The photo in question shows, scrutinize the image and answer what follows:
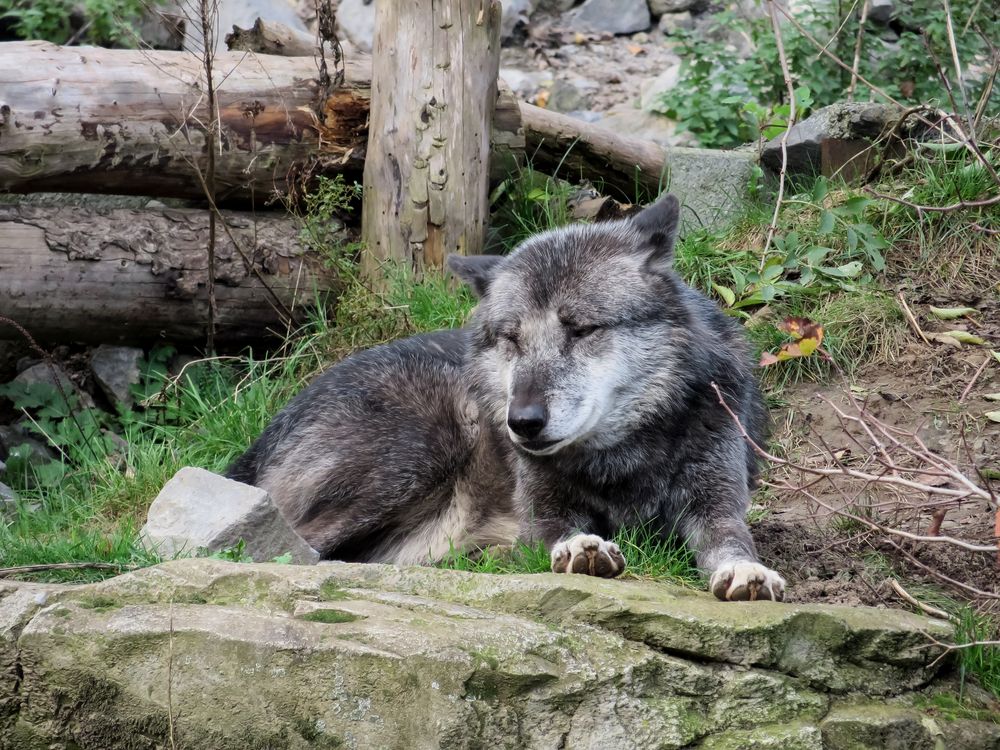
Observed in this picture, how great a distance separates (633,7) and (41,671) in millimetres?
11298

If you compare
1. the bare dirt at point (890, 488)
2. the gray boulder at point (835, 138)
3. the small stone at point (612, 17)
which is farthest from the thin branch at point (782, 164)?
the small stone at point (612, 17)

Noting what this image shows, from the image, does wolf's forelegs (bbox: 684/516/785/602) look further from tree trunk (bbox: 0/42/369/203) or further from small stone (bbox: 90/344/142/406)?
small stone (bbox: 90/344/142/406)

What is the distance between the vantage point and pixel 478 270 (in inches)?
185

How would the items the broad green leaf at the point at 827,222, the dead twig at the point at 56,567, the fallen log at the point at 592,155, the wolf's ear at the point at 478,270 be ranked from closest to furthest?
1. the dead twig at the point at 56,567
2. the wolf's ear at the point at 478,270
3. the broad green leaf at the point at 827,222
4. the fallen log at the point at 592,155

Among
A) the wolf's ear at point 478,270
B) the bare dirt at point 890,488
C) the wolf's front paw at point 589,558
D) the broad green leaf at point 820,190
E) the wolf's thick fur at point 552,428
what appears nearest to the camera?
the wolf's front paw at point 589,558

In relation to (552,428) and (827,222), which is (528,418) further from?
(827,222)

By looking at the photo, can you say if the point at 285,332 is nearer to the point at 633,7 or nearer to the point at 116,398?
the point at 116,398

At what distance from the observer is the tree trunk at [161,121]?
6129 mm

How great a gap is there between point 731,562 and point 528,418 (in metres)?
0.82

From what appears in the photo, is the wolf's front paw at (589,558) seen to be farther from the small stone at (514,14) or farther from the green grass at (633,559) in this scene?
the small stone at (514,14)

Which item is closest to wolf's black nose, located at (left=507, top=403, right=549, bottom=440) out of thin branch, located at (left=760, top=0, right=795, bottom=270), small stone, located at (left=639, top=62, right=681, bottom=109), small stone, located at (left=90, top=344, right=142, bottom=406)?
thin branch, located at (left=760, top=0, right=795, bottom=270)

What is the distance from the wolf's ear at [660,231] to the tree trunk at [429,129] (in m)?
2.27

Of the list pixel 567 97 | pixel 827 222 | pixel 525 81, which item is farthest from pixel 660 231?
pixel 525 81

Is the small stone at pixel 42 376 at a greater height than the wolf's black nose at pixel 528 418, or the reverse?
the wolf's black nose at pixel 528 418
